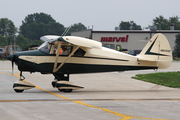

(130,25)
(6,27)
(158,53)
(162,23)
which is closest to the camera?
(158,53)

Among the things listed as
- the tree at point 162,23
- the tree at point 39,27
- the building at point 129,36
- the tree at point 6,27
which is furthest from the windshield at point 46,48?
the tree at point 6,27

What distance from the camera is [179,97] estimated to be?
1336cm

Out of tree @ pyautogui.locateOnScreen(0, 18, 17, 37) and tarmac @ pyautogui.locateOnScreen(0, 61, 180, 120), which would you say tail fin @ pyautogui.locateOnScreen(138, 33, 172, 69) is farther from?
tree @ pyautogui.locateOnScreen(0, 18, 17, 37)

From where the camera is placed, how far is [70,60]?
14.7 meters

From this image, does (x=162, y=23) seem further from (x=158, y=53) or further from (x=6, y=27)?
(x=158, y=53)

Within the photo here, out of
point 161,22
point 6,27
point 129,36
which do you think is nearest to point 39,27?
point 6,27

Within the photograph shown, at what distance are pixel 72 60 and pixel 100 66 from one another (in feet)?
4.48

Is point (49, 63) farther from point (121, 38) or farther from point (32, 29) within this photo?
point (32, 29)

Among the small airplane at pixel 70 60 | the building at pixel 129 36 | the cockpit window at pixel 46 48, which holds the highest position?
the building at pixel 129 36

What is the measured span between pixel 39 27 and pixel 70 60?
128237 mm

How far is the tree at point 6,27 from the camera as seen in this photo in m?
138

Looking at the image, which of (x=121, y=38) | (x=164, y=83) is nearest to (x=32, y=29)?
(x=121, y=38)

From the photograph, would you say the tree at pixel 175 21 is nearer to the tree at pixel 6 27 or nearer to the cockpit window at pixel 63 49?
the tree at pixel 6 27

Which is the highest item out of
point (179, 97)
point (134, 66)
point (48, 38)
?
point (48, 38)
